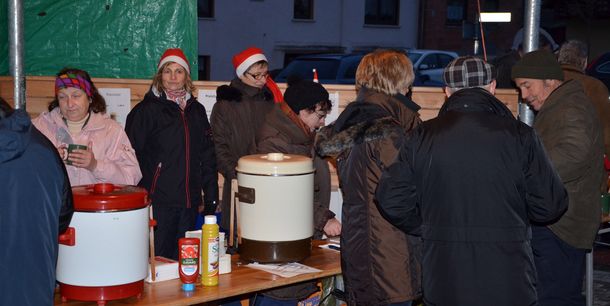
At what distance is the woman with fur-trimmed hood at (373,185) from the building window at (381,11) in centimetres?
2348

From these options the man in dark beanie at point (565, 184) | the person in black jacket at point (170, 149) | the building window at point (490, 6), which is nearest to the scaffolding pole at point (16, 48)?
the person in black jacket at point (170, 149)

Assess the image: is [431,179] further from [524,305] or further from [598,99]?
[598,99]

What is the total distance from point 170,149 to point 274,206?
1.30m

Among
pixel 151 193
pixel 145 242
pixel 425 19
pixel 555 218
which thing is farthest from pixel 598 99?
pixel 425 19

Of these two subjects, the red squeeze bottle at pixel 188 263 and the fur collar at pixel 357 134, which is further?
the fur collar at pixel 357 134

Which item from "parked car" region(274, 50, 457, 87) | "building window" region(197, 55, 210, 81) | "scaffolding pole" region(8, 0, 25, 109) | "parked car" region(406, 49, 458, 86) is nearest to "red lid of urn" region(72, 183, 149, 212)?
"scaffolding pole" region(8, 0, 25, 109)

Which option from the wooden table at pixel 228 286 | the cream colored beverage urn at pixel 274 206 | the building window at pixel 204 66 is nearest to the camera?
the wooden table at pixel 228 286

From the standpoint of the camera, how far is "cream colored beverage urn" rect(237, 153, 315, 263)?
402 centimetres

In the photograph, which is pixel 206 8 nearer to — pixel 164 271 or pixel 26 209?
pixel 164 271

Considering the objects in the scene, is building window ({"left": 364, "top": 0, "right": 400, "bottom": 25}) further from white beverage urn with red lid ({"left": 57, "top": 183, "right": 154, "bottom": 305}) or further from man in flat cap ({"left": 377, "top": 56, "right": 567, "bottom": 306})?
white beverage urn with red lid ({"left": 57, "top": 183, "right": 154, "bottom": 305})

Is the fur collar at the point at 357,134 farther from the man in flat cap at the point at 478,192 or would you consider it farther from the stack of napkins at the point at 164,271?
the stack of napkins at the point at 164,271

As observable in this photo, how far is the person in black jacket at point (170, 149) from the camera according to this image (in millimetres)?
5066

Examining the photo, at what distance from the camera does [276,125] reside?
4465 mm

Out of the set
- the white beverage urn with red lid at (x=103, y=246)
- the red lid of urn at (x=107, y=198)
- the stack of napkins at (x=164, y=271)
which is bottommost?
the stack of napkins at (x=164, y=271)
